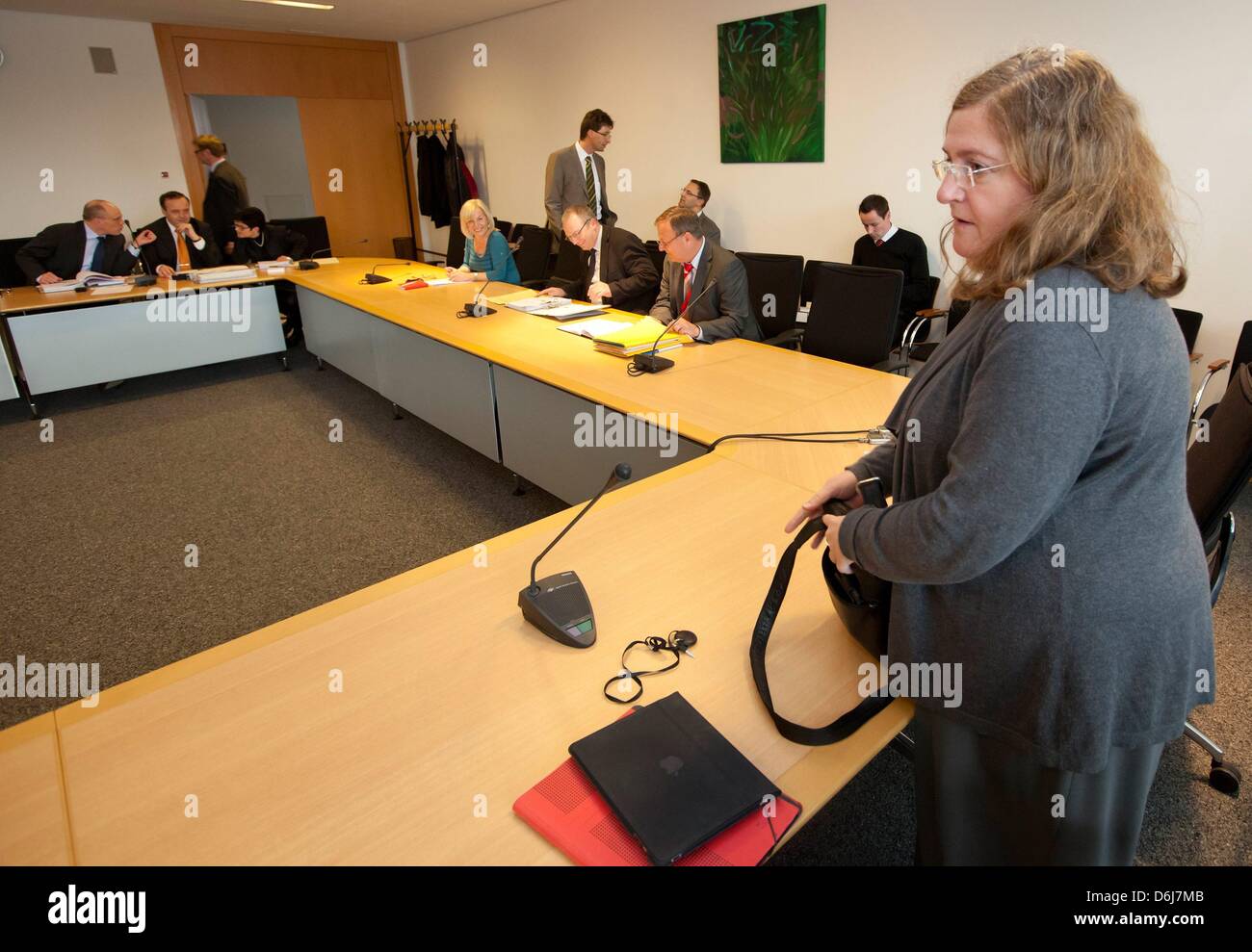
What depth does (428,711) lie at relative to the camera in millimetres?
1146

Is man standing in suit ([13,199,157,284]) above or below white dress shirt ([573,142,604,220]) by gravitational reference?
below

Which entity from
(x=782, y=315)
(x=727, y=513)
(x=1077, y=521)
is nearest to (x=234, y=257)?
(x=782, y=315)

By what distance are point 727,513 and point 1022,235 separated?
3.16 feet

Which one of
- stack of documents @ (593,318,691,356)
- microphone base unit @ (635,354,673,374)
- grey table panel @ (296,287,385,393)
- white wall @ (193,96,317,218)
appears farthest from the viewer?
white wall @ (193,96,317,218)

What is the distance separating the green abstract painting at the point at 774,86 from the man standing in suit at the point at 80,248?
4.52m

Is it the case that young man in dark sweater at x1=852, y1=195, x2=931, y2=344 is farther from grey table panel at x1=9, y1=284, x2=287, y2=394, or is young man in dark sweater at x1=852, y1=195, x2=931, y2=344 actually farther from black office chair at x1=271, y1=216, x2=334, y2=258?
black office chair at x1=271, y1=216, x2=334, y2=258

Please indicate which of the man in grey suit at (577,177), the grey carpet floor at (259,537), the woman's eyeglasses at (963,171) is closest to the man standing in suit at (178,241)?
the grey carpet floor at (259,537)

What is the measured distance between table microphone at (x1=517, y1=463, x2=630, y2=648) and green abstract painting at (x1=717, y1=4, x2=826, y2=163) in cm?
448

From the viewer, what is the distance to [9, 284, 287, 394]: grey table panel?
4.64 meters

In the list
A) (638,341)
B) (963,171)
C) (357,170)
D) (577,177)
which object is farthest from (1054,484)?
(357,170)

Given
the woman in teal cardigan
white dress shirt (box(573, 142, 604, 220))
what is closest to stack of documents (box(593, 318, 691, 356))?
the woman in teal cardigan

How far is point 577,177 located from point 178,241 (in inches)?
127

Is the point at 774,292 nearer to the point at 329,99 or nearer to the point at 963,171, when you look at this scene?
the point at 963,171

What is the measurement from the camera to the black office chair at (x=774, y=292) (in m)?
3.72
